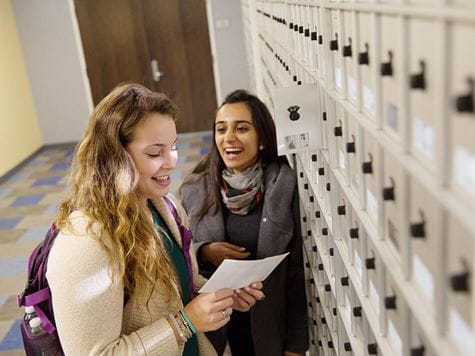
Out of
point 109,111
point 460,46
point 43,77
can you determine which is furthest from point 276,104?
point 43,77

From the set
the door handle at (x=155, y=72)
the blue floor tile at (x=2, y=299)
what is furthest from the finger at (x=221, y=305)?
the door handle at (x=155, y=72)

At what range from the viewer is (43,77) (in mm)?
6414

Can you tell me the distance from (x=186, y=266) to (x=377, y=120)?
0.79 metres

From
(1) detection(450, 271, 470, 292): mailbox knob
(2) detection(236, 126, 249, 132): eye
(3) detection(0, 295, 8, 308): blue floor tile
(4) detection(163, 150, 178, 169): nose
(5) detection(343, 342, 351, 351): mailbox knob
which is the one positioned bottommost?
(3) detection(0, 295, 8, 308): blue floor tile

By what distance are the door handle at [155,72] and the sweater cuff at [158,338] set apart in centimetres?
548

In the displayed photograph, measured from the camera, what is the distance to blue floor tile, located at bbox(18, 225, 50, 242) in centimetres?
408

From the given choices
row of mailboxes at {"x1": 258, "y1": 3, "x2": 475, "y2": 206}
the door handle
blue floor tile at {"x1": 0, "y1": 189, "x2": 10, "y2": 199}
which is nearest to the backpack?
row of mailboxes at {"x1": 258, "y1": 3, "x2": 475, "y2": 206}

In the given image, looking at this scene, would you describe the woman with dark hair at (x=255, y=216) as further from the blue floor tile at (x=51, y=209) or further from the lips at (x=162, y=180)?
the blue floor tile at (x=51, y=209)

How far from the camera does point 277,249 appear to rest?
5.61 feet

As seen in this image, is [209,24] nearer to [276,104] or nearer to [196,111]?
[196,111]

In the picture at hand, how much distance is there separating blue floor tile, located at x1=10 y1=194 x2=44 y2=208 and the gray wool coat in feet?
11.4

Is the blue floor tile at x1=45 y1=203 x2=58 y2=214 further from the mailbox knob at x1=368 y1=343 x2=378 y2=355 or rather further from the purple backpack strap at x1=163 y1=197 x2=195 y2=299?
the mailbox knob at x1=368 y1=343 x2=378 y2=355

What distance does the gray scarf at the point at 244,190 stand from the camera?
1737mm

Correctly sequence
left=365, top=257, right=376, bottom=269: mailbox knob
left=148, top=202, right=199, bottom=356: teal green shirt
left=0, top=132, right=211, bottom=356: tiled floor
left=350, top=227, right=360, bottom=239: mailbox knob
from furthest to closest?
left=0, top=132, right=211, bottom=356: tiled floor
left=148, top=202, right=199, bottom=356: teal green shirt
left=350, top=227, right=360, bottom=239: mailbox knob
left=365, top=257, right=376, bottom=269: mailbox knob
